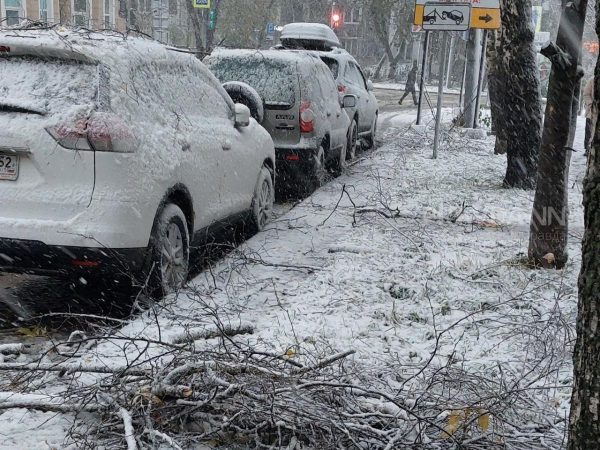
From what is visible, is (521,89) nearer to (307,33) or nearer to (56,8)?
(307,33)

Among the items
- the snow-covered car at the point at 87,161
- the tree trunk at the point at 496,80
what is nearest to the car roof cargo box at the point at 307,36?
the tree trunk at the point at 496,80

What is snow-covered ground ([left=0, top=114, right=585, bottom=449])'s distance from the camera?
11.1 ft

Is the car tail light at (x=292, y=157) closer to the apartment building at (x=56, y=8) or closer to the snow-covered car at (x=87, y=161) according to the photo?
the snow-covered car at (x=87, y=161)

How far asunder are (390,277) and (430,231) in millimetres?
1888

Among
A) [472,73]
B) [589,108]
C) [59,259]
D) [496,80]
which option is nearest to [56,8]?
[472,73]

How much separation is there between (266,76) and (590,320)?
7.50m

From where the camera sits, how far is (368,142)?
52.5 ft

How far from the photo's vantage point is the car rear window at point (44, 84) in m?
4.43

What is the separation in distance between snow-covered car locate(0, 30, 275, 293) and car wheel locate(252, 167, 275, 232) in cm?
197

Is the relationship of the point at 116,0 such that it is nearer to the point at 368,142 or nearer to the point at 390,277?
the point at 368,142

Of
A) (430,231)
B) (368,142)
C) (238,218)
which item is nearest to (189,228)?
(238,218)

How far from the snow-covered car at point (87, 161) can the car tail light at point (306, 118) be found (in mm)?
4076

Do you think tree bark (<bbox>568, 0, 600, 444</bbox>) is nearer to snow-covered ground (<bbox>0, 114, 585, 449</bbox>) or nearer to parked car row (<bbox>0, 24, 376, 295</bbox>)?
snow-covered ground (<bbox>0, 114, 585, 449</bbox>)

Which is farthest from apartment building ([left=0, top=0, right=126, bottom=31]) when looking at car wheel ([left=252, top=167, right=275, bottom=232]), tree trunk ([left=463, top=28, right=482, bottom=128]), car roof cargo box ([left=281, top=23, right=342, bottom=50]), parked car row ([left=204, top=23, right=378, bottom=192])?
car wheel ([left=252, top=167, right=275, bottom=232])
